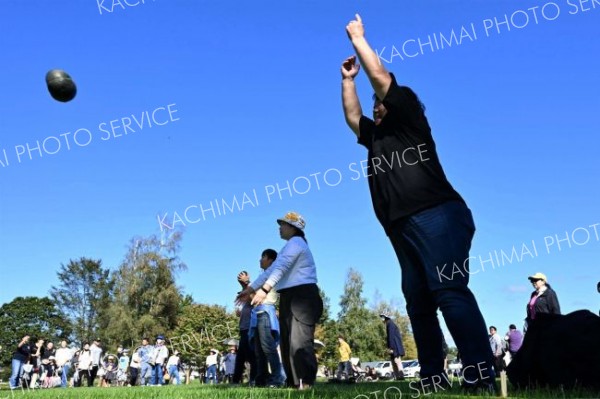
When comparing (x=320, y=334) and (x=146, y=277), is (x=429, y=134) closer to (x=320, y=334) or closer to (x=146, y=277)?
(x=146, y=277)

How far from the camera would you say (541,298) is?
10734 millimetres

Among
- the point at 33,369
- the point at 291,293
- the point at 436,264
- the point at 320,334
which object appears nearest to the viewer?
the point at 436,264

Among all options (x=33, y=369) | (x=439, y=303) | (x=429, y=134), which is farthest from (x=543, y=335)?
(x=33, y=369)

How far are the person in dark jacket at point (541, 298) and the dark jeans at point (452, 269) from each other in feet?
24.4

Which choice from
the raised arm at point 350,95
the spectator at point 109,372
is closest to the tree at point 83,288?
the spectator at point 109,372

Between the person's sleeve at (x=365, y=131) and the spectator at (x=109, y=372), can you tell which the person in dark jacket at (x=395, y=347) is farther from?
the spectator at (x=109, y=372)

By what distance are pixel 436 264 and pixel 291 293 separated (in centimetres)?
285

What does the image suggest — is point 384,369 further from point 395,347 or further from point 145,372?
point 395,347

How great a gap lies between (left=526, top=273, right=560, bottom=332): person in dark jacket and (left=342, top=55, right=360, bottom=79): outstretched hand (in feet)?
24.5

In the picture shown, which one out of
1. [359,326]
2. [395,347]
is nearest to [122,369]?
[395,347]

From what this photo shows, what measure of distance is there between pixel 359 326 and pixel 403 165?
2921 inches

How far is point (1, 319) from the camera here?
96562 mm

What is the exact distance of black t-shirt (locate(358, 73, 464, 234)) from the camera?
3998 mm

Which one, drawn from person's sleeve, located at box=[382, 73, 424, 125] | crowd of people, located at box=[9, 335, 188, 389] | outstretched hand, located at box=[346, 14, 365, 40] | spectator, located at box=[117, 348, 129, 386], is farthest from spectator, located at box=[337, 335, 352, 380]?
outstretched hand, located at box=[346, 14, 365, 40]
